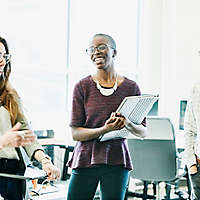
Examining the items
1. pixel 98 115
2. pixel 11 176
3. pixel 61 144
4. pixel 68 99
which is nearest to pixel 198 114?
pixel 98 115

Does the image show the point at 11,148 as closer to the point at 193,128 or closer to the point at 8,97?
the point at 8,97

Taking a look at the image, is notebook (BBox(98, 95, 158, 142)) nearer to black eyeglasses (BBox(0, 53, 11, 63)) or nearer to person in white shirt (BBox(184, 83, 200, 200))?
person in white shirt (BBox(184, 83, 200, 200))

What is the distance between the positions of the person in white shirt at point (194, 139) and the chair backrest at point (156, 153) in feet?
2.55

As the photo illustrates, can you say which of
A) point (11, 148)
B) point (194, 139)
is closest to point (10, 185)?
point (11, 148)

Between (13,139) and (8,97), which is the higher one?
(8,97)

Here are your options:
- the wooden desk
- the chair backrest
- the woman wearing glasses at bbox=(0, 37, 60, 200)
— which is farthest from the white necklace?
the wooden desk

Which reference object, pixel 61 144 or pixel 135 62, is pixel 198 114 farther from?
pixel 135 62

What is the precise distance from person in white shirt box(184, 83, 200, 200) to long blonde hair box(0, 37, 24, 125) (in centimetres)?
109

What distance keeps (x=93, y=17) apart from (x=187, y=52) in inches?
45.6

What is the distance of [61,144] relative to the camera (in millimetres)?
3342

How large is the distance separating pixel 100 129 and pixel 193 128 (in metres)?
0.68

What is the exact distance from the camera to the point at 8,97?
1.54 metres

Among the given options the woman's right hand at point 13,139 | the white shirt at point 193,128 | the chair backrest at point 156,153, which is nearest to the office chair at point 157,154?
the chair backrest at point 156,153

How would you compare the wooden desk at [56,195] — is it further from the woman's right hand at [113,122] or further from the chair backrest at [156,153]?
the woman's right hand at [113,122]
